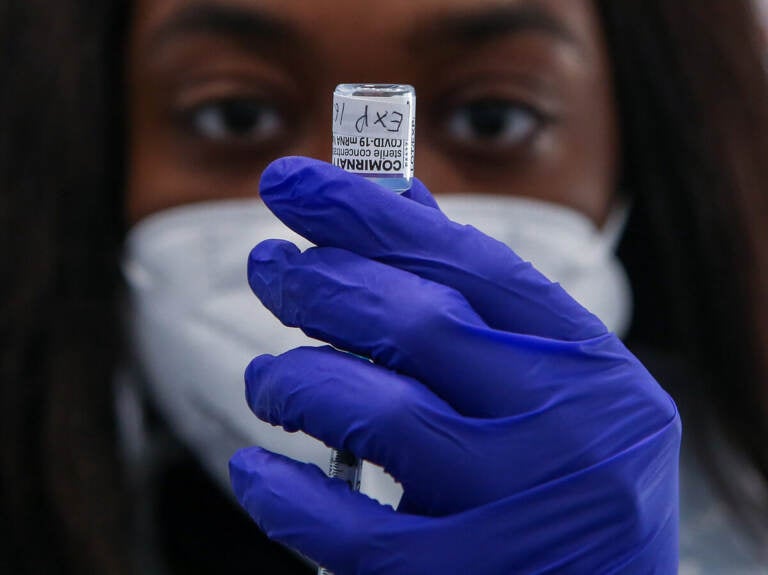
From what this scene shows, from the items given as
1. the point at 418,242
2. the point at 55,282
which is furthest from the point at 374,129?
the point at 55,282

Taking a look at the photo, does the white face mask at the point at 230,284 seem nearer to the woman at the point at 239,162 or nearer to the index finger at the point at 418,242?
the woman at the point at 239,162

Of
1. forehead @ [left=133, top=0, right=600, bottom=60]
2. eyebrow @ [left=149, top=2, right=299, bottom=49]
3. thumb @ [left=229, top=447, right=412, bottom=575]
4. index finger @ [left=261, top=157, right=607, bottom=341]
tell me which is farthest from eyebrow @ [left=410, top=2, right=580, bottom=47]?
thumb @ [left=229, top=447, right=412, bottom=575]

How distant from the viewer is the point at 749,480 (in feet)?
4.87

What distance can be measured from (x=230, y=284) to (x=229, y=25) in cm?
34

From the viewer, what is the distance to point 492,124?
1.18 meters

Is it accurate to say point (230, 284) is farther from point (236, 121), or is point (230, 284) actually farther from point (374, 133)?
point (374, 133)

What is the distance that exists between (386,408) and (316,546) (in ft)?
0.41

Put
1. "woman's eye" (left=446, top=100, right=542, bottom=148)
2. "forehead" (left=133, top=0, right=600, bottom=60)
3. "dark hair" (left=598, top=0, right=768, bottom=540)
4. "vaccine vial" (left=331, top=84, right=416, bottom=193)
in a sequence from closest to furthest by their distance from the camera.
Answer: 1. "vaccine vial" (left=331, top=84, right=416, bottom=193)
2. "forehead" (left=133, top=0, right=600, bottom=60)
3. "woman's eye" (left=446, top=100, right=542, bottom=148)
4. "dark hair" (left=598, top=0, right=768, bottom=540)

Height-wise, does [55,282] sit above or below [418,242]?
below

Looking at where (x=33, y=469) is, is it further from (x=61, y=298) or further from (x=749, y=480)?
(x=749, y=480)

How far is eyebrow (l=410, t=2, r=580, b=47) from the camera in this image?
107cm

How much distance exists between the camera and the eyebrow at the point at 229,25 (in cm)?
108

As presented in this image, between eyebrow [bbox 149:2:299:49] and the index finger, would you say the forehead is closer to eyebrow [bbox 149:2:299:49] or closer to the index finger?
eyebrow [bbox 149:2:299:49]

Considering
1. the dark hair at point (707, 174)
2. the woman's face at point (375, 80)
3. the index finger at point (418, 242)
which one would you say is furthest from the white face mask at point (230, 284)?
the index finger at point (418, 242)
